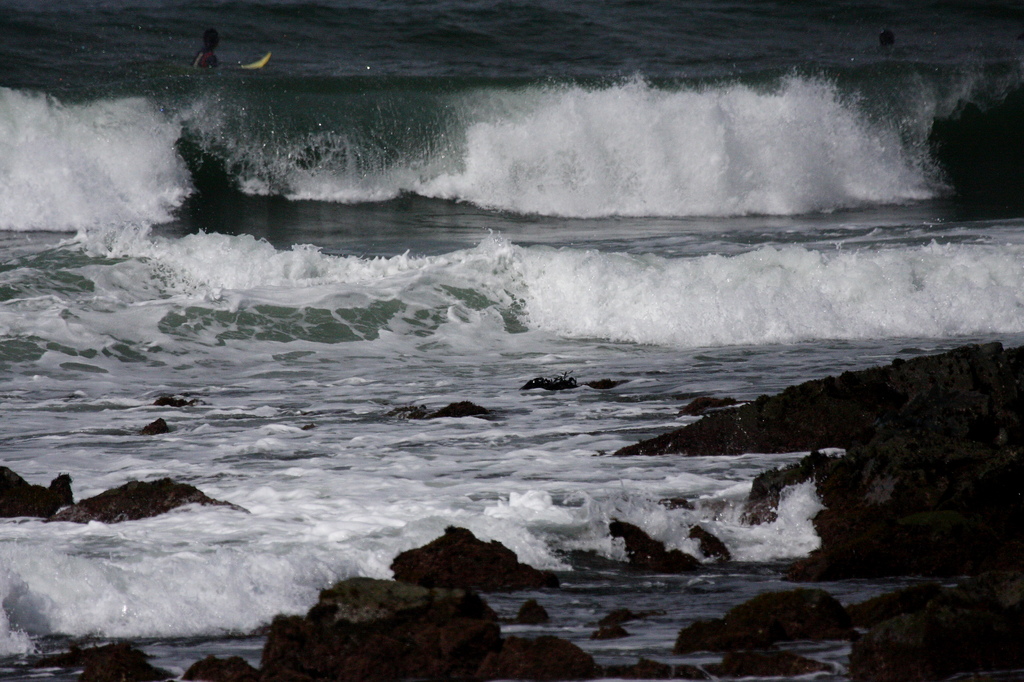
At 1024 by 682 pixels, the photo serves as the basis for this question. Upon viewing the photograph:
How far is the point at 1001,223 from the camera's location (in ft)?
47.4

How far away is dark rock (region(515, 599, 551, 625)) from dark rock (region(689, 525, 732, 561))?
90 cm

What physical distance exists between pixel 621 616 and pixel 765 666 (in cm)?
60

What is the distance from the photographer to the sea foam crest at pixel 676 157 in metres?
17.7

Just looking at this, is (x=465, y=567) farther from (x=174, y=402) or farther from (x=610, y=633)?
(x=174, y=402)

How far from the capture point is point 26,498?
474cm

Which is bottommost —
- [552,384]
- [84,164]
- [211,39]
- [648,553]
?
[648,553]

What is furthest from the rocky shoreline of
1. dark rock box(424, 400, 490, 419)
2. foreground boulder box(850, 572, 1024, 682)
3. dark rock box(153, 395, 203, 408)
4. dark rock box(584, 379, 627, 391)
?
dark rock box(153, 395, 203, 408)

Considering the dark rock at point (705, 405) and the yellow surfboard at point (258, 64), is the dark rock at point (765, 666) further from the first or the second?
the yellow surfboard at point (258, 64)

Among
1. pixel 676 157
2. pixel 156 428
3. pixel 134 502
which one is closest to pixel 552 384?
pixel 156 428

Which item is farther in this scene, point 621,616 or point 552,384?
point 552,384

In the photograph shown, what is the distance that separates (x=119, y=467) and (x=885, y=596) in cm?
373

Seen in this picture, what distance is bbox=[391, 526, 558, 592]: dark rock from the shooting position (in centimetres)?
381

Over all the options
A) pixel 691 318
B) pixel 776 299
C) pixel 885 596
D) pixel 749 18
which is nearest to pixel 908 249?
pixel 776 299

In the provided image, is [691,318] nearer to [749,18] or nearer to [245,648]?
[245,648]
